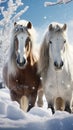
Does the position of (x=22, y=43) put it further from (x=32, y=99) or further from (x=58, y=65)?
(x=32, y=99)

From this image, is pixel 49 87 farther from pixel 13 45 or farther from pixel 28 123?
pixel 28 123

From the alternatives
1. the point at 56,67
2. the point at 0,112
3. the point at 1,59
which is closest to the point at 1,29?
the point at 1,59

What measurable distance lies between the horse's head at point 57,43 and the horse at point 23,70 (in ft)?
0.74

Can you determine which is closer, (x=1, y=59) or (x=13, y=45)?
(x=13, y=45)

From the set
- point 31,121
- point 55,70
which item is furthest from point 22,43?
point 31,121

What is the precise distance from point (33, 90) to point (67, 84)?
350 millimetres

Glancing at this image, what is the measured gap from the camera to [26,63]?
4.26 meters

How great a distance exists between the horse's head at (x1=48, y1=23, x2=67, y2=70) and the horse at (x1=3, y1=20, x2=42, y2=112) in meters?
0.22

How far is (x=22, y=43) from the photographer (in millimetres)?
4176

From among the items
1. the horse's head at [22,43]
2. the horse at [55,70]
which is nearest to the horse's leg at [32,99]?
the horse at [55,70]

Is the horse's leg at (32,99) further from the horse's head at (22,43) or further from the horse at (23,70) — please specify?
the horse's head at (22,43)

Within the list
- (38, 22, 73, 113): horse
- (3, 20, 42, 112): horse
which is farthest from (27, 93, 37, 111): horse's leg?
(38, 22, 73, 113): horse

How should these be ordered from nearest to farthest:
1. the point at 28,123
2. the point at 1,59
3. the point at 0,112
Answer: the point at 28,123
the point at 0,112
the point at 1,59

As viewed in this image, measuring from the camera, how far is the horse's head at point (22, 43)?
406cm
